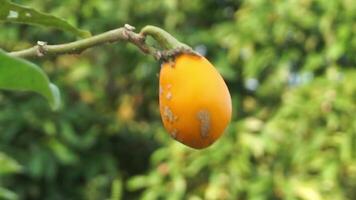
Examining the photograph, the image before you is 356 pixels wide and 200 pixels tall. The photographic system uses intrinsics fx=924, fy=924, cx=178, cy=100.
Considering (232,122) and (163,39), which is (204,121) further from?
(232,122)

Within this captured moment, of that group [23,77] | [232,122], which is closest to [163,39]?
[23,77]

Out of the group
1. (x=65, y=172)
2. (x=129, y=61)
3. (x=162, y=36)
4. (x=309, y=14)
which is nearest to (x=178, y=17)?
(x=129, y=61)

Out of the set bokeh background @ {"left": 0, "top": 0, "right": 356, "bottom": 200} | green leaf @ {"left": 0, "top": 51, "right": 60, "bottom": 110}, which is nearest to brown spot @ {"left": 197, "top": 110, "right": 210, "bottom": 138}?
green leaf @ {"left": 0, "top": 51, "right": 60, "bottom": 110}

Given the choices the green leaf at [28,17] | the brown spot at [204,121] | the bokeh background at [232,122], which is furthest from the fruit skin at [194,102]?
the bokeh background at [232,122]

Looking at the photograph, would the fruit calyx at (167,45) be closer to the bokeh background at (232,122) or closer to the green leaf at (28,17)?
the green leaf at (28,17)

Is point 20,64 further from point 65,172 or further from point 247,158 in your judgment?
point 65,172
